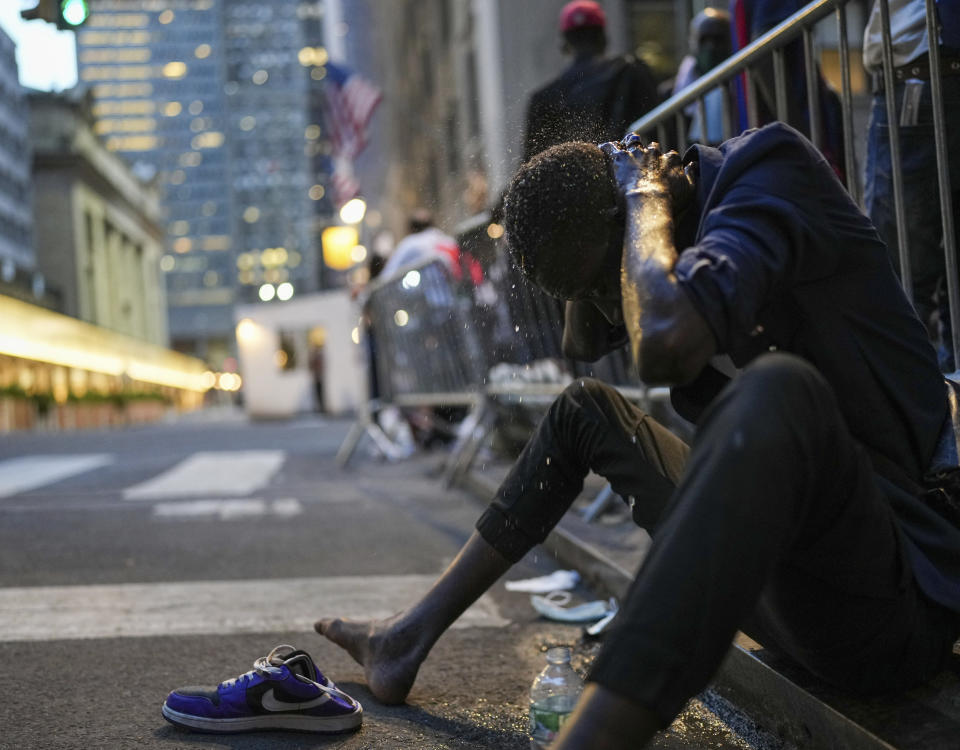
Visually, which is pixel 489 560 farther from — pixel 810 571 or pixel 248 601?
pixel 248 601

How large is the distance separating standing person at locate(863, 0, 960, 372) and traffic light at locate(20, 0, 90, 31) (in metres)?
10.2

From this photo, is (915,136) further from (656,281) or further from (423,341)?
(423,341)

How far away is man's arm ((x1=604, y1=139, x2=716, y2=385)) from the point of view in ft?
5.55

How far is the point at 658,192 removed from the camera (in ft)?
6.23

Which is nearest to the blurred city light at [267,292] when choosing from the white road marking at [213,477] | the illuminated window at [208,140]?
the white road marking at [213,477]

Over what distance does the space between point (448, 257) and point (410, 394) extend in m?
1.74

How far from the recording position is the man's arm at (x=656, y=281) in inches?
66.6

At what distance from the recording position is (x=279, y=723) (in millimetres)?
2336

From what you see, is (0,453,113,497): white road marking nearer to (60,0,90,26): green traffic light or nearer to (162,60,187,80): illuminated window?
(60,0,90,26): green traffic light

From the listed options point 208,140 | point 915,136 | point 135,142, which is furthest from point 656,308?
point 135,142

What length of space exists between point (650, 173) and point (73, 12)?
1126cm

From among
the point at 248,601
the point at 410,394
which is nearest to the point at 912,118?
the point at 248,601

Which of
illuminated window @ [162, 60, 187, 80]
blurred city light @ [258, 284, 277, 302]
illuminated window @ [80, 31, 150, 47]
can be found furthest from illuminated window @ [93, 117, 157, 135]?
blurred city light @ [258, 284, 277, 302]

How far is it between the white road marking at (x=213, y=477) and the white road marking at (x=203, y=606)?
3.17m
